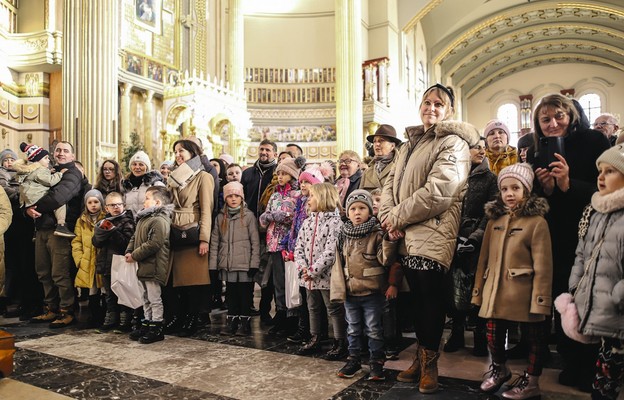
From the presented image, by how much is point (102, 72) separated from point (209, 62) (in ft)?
22.9

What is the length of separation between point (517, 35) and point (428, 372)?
1027 inches

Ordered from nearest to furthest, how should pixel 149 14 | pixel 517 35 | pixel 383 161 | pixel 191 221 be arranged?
1. pixel 383 161
2. pixel 191 221
3. pixel 149 14
4. pixel 517 35

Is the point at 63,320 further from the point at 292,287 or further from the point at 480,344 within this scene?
the point at 480,344

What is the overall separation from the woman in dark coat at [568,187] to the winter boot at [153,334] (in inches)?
123

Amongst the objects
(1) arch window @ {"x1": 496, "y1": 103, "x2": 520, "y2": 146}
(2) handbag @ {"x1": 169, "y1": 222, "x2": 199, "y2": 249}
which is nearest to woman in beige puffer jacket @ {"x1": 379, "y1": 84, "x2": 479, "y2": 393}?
(2) handbag @ {"x1": 169, "y1": 222, "x2": 199, "y2": 249}

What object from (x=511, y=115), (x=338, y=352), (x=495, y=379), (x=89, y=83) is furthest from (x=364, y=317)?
(x=511, y=115)

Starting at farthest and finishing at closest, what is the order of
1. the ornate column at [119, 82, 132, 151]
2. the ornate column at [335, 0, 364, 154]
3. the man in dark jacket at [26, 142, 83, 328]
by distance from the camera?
the ornate column at [335, 0, 364, 154] < the ornate column at [119, 82, 132, 151] < the man in dark jacket at [26, 142, 83, 328]

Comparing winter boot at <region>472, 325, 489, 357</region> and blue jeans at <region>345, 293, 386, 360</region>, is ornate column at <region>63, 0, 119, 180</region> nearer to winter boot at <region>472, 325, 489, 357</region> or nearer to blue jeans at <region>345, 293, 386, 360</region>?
blue jeans at <region>345, 293, 386, 360</region>

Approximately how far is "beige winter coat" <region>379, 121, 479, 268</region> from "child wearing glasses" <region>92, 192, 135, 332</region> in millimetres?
2758

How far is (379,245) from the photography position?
3.44 metres

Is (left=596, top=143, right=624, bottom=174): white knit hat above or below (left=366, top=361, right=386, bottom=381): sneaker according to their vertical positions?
above

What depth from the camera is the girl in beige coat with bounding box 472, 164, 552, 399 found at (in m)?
2.80

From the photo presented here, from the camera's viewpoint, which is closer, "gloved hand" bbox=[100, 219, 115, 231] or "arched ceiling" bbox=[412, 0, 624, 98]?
"gloved hand" bbox=[100, 219, 115, 231]

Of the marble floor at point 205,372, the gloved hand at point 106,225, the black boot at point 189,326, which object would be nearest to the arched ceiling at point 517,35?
the gloved hand at point 106,225
